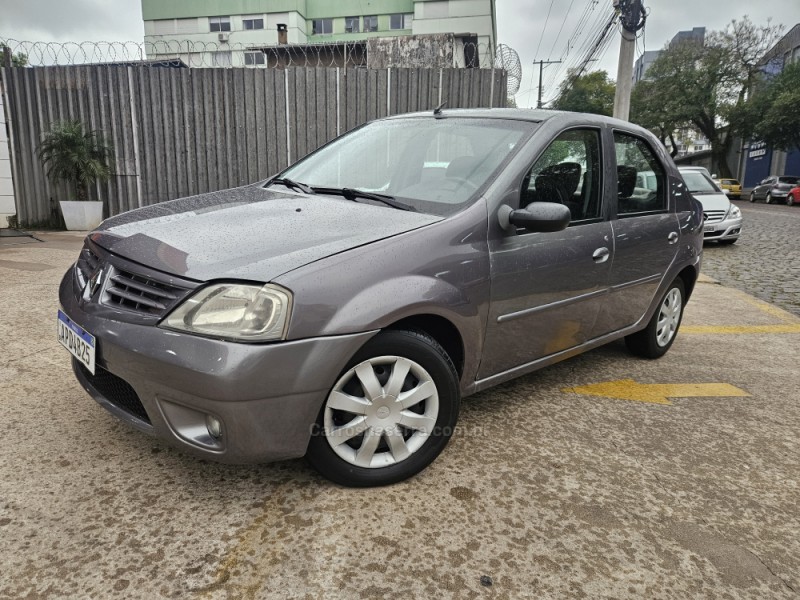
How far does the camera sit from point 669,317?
410 centimetres

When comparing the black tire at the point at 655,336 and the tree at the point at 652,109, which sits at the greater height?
the tree at the point at 652,109

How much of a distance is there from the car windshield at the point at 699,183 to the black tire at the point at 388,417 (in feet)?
33.2

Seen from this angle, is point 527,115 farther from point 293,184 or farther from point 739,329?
point 739,329

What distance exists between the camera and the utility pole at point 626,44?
1038 centimetres

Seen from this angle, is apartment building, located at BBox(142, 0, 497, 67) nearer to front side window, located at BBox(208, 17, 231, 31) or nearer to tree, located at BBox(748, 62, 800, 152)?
front side window, located at BBox(208, 17, 231, 31)

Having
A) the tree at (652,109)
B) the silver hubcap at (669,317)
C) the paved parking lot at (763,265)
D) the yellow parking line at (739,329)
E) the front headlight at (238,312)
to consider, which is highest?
the tree at (652,109)

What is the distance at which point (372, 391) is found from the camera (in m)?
2.15

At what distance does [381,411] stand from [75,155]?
8.53m

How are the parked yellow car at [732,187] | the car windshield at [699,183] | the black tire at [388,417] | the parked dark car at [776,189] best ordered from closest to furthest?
the black tire at [388,417] → the car windshield at [699,183] → the parked dark car at [776,189] → the parked yellow car at [732,187]

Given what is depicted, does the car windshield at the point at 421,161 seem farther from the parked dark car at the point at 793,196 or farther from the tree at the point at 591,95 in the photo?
the tree at the point at 591,95

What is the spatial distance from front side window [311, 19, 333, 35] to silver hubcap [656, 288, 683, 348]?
53012mm

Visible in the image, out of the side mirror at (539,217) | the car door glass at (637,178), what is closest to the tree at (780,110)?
the car door glass at (637,178)

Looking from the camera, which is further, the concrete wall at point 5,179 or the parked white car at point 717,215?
the parked white car at point 717,215

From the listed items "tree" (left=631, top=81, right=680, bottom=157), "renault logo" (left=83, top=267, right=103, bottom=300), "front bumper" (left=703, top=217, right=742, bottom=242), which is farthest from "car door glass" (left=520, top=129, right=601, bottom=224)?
"tree" (left=631, top=81, right=680, bottom=157)
